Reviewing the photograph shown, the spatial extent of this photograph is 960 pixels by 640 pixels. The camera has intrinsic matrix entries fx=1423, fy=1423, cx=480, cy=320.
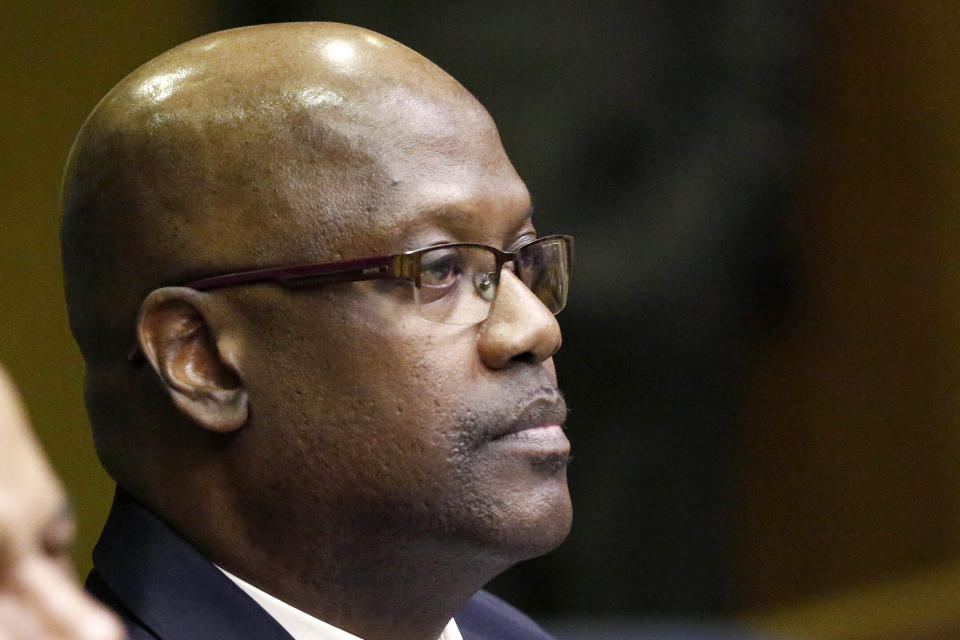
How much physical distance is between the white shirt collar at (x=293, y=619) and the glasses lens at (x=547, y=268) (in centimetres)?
50

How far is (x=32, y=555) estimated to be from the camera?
0.88 m

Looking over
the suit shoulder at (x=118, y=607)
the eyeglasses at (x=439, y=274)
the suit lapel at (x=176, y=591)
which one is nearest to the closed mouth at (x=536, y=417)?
the eyeglasses at (x=439, y=274)

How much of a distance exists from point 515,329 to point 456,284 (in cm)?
9

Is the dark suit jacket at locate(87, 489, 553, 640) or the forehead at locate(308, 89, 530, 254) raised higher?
the forehead at locate(308, 89, 530, 254)

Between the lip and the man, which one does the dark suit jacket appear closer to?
the man

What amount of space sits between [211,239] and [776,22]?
2410mm

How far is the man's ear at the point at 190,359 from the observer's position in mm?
1695

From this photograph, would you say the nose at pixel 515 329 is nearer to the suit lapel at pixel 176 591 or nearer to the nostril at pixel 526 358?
the nostril at pixel 526 358

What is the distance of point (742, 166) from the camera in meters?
3.75

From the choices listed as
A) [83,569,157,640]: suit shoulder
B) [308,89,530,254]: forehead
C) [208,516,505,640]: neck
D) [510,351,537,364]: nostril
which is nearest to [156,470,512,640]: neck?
[208,516,505,640]: neck

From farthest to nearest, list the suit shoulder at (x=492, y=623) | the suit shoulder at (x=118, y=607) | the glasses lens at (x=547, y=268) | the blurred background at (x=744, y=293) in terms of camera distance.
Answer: the blurred background at (x=744, y=293), the suit shoulder at (x=492, y=623), the glasses lens at (x=547, y=268), the suit shoulder at (x=118, y=607)

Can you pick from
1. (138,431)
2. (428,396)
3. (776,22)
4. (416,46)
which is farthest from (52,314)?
(776,22)

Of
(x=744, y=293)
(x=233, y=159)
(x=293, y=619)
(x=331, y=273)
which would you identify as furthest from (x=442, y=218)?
(x=744, y=293)

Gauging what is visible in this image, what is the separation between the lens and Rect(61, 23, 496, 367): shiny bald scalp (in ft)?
5.54
